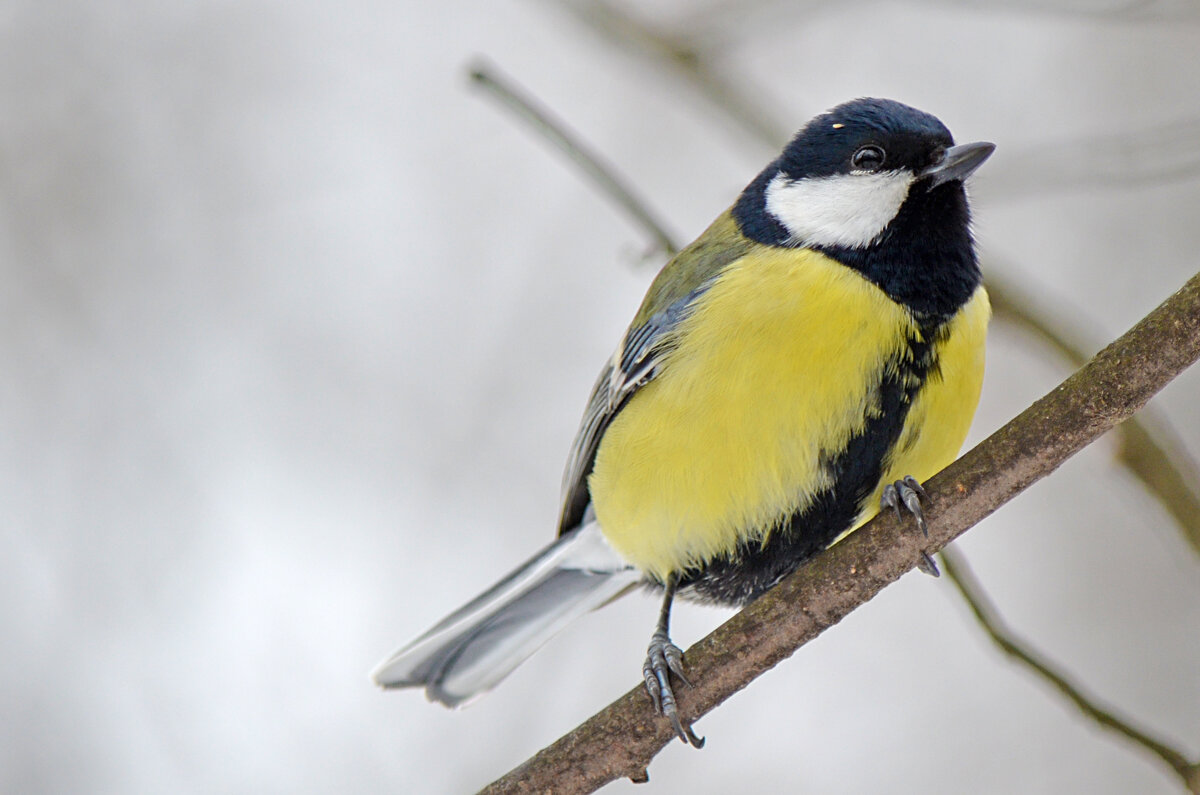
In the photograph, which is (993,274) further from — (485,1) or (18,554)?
(485,1)

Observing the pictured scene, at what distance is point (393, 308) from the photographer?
215 inches

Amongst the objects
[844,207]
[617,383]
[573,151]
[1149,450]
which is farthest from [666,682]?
[573,151]

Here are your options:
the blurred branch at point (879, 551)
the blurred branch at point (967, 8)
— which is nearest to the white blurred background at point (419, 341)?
the blurred branch at point (967, 8)

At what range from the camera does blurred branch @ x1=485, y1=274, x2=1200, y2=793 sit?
1.76m

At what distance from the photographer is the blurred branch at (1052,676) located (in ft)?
5.90

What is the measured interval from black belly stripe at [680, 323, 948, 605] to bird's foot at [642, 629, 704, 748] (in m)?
0.37

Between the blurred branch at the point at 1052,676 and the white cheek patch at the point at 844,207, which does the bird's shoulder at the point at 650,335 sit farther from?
the blurred branch at the point at 1052,676

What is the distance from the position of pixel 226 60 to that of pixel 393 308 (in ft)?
4.78

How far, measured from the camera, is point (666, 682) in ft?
7.27

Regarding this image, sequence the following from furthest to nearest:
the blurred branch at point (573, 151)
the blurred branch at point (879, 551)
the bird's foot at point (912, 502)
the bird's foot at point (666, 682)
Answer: the blurred branch at point (573, 151)
the bird's foot at point (666, 682)
the bird's foot at point (912, 502)
the blurred branch at point (879, 551)

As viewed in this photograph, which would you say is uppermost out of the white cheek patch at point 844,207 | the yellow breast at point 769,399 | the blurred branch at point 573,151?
the blurred branch at point 573,151

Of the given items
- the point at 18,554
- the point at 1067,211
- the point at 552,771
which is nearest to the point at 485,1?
the point at 1067,211

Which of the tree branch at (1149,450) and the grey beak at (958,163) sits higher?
the grey beak at (958,163)

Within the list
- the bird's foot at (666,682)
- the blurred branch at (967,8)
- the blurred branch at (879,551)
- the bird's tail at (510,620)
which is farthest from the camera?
the bird's tail at (510,620)
